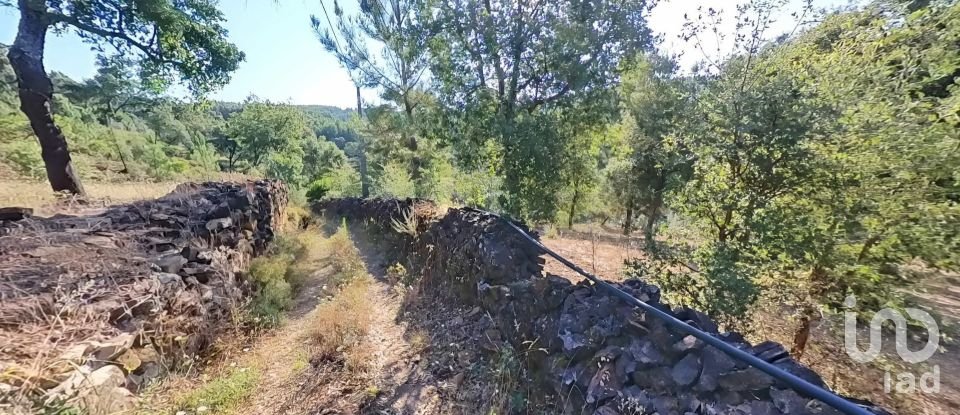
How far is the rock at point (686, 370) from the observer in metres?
1.84

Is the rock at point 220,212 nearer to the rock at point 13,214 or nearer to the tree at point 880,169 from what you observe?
the rock at point 13,214

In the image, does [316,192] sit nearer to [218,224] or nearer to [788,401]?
[218,224]

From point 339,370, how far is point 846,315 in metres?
4.95

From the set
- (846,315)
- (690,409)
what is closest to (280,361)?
(690,409)

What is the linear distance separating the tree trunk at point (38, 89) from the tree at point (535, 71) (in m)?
7.47

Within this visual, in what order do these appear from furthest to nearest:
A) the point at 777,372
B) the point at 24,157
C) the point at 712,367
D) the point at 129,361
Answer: the point at 24,157 < the point at 129,361 < the point at 712,367 < the point at 777,372

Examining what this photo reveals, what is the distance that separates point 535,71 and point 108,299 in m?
5.97

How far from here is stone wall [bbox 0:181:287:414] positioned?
7.34ft

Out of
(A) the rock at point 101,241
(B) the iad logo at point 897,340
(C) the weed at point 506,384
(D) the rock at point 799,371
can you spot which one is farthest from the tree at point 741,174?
(A) the rock at point 101,241

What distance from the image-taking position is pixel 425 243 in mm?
6492

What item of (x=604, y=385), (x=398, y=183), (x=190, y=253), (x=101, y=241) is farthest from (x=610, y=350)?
(x=398, y=183)

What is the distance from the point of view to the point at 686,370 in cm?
188

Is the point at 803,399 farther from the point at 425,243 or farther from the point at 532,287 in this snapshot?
the point at 425,243

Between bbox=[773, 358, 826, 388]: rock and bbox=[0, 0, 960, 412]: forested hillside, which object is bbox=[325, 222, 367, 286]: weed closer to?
bbox=[0, 0, 960, 412]: forested hillside
